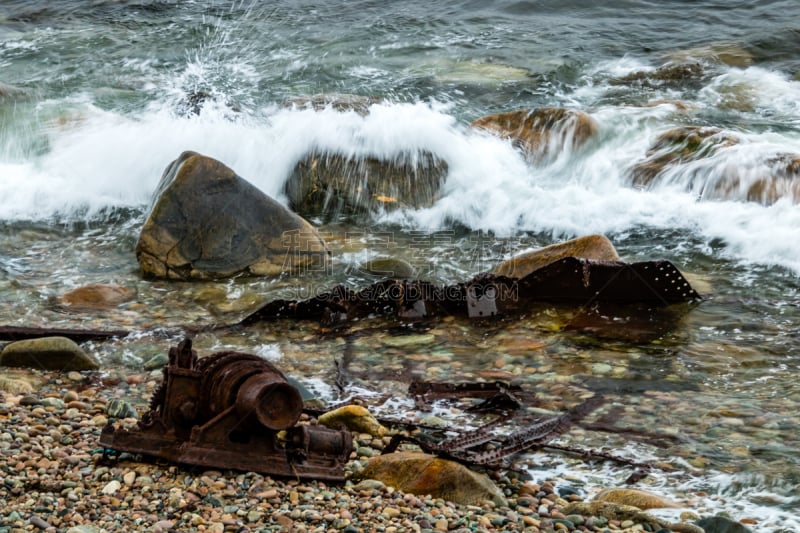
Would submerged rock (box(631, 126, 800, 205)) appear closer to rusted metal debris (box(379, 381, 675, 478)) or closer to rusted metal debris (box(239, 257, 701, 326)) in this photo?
rusted metal debris (box(239, 257, 701, 326))

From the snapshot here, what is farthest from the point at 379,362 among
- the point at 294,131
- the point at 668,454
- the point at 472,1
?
the point at 472,1

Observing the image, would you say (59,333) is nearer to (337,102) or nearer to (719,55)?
(337,102)

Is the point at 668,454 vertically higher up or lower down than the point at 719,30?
lower down

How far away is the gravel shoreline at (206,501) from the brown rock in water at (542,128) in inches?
247

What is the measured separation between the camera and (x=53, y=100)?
476 inches

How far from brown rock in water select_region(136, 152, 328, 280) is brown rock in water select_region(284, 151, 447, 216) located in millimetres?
1296

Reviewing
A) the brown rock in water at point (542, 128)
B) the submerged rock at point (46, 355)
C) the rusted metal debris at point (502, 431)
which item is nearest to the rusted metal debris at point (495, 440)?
the rusted metal debris at point (502, 431)

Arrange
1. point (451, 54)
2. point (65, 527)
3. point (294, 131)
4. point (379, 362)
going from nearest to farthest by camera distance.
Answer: point (65, 527)
point (379, 362)
point (294, 131)
point (451, 54)

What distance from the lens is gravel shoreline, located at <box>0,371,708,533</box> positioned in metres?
3.36

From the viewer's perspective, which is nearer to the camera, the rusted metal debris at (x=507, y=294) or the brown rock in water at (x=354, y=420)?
the brown rock in water at (x=354, y=420)

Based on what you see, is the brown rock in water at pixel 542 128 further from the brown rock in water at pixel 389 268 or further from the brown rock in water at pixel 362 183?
the brown rock in water at pixel 389 268

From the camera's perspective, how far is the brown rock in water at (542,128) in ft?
32.4

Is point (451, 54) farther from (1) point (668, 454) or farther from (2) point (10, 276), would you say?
(1) point (668, 454)

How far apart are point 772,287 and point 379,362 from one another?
9.94 ft
